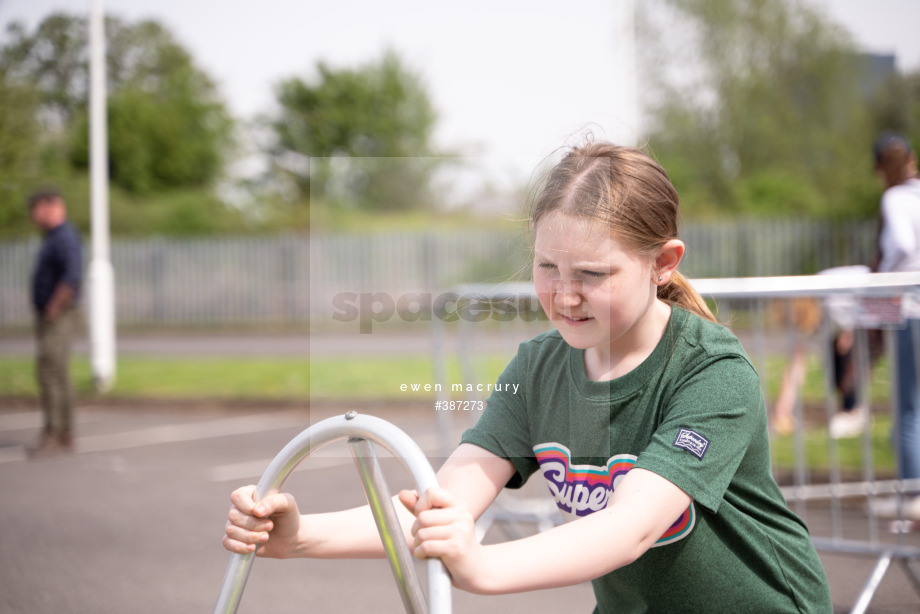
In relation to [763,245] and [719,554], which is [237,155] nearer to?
[763,245]

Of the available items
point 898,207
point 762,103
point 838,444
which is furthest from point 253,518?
point 762,103

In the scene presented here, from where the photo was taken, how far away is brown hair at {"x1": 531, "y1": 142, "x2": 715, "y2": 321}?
5.12ft

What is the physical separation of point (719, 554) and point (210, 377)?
1060cm

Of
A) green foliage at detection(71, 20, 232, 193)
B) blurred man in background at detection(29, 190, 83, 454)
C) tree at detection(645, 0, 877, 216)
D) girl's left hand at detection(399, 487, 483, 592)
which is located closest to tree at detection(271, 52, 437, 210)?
green foliage at detection(71, 20, 232, 193)

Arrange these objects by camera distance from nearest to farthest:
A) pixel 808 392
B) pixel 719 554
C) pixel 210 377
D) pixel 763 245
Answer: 1. pixel 719 554
2. pixel 808 392
3. pixel 210 377
4. pixel 763 245

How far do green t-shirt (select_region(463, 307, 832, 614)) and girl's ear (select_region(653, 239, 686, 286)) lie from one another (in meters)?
0.08

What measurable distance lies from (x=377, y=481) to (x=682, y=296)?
85 centimetres

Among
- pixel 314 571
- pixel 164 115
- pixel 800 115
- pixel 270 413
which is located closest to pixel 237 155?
pixel 164 115

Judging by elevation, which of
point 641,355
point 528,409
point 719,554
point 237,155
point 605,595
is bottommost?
point 605,595

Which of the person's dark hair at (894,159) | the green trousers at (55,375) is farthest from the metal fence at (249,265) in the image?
the person's dark hair at (894,159)

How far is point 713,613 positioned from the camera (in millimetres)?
1584

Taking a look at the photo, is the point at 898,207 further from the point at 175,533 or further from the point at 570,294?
the point at 175,533

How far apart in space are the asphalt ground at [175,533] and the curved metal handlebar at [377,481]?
205 mm

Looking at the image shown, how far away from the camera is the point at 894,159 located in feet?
16.8
